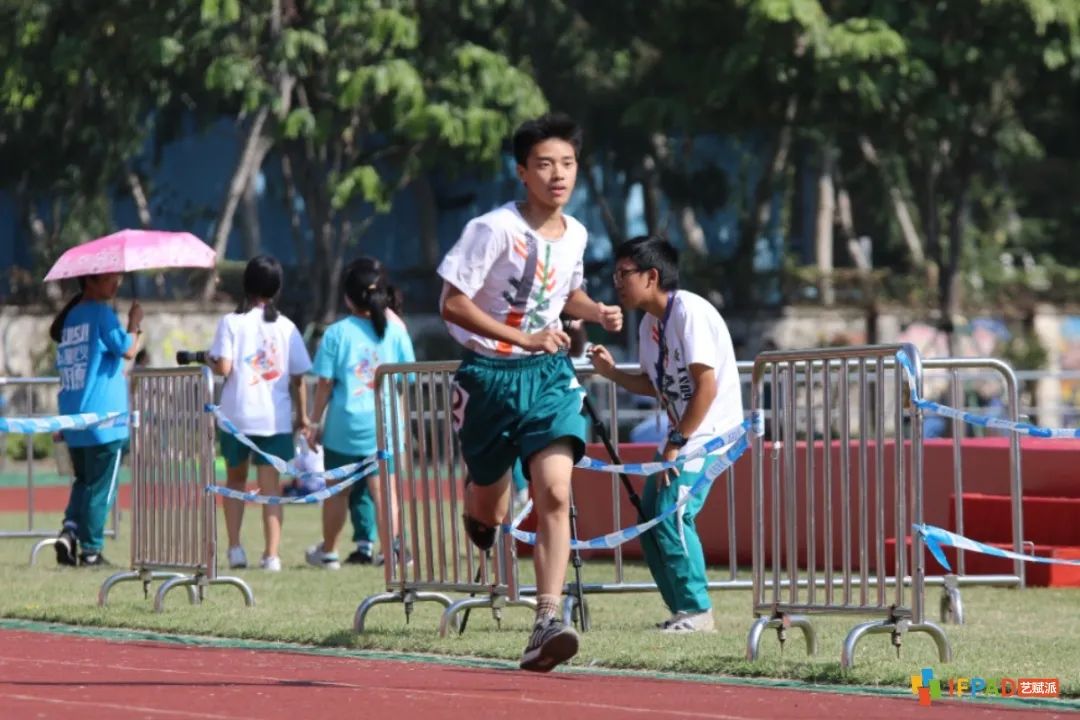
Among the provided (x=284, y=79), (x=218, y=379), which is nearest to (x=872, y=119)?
(x=284, y=79)

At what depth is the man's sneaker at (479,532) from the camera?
912cm

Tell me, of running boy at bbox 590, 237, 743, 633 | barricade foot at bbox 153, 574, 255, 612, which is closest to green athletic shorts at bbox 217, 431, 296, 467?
barricade foot at bbox 153, 574, 255, 612

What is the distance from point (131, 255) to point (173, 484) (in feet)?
10.3

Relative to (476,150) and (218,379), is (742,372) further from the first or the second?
(476,150)

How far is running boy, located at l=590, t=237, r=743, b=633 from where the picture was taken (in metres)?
10.2

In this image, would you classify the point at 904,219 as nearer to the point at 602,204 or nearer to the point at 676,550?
the point at 602,204

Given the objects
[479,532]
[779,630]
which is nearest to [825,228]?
[779,630]

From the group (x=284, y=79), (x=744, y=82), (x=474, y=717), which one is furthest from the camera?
(x=744, y=82)

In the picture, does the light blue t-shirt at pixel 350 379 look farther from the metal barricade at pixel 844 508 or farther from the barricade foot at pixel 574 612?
the metal barricade at pixel 844 508

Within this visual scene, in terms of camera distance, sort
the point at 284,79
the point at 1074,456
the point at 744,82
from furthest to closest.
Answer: the point at 744,82
the point at 284,79
the point at 1074,456

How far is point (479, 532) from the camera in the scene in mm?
9164

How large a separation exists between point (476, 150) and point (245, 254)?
769cm

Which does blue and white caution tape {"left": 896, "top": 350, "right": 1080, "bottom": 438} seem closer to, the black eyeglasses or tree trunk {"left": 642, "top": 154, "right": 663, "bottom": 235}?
the black eyeglasses

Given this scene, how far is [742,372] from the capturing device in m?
13.6
